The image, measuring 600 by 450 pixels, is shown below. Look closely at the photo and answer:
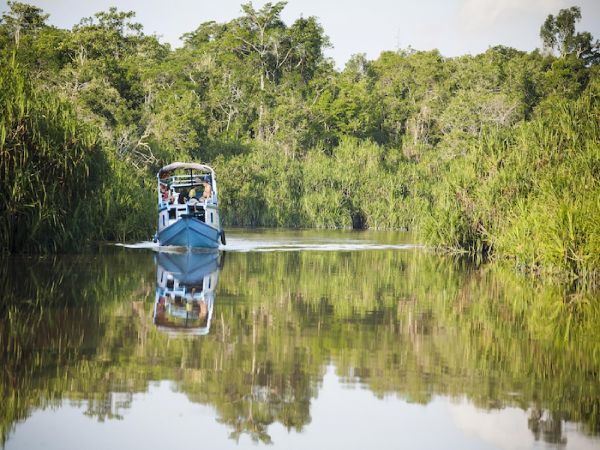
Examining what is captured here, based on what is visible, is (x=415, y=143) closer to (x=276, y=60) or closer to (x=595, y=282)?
(x=276, y=60)

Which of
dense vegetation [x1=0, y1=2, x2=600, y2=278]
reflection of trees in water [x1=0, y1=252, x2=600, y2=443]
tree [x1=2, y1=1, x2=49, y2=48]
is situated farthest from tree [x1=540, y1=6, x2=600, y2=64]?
reflection of trees in water [x1=0, y1=252, x2=600, y2=443]

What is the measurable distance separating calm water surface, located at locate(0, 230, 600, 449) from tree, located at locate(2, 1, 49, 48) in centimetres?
3963

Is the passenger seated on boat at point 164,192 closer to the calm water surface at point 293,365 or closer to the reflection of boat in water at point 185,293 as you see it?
Answer: the reflection of boat in water at point 185,293

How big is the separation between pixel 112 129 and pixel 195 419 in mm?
32420

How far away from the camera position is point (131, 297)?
43.2ft

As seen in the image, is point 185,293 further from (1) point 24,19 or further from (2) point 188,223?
(1) point 24,19

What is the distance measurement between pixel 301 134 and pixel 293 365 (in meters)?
46.9

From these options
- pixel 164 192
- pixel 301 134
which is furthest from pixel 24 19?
pixel 164 192

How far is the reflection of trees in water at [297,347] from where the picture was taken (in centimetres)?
668

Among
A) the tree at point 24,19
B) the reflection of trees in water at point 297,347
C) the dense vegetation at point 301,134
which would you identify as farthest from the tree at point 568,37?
the reflection of trees in water at point 297,347

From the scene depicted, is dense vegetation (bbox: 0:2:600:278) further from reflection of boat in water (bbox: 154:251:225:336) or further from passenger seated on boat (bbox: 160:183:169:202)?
reflection of boat in water (bbox: 154:251:225:336)

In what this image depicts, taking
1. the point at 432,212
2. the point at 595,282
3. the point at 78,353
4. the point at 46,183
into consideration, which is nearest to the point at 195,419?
the point at 78,353

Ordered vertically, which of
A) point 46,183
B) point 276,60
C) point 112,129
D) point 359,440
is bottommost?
point 359,440

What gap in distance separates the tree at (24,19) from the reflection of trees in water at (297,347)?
39.6 m
